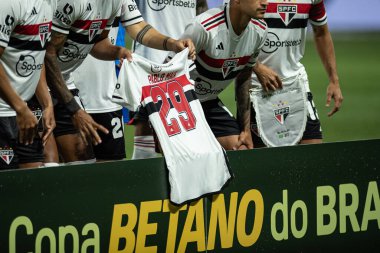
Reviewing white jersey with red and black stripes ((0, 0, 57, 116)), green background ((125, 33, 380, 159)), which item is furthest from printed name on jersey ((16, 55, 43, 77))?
green background ((125, 33, 380, 159))

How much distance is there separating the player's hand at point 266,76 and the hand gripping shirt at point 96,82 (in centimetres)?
121

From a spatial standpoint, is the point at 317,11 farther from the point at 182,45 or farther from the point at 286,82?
the point at 182,45

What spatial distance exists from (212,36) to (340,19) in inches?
690

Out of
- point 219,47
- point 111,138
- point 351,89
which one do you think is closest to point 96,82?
point 111,138

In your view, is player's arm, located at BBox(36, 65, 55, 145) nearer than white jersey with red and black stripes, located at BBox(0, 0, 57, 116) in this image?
No

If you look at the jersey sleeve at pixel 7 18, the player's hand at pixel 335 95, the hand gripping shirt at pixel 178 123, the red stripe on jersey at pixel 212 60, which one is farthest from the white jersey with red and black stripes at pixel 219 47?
the jersey sleeve at pixel 7 18

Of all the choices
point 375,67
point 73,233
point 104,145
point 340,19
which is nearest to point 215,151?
point 73,233

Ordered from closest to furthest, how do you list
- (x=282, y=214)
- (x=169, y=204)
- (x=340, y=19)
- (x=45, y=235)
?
(x=45, y=235) → (x=169, y=204) → (x=282, y=214) → (x=340, y=19)

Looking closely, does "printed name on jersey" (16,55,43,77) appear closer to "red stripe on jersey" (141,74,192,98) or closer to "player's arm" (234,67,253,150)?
"red stripe on jersey" (141,74,192,98)

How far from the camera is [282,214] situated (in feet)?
23.7

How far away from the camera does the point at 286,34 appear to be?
8.87 m

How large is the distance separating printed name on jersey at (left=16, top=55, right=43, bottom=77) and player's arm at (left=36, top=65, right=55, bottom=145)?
0.13 meters

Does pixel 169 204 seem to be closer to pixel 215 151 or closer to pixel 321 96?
pixel 215 151

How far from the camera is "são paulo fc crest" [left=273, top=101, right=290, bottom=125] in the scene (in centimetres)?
895
